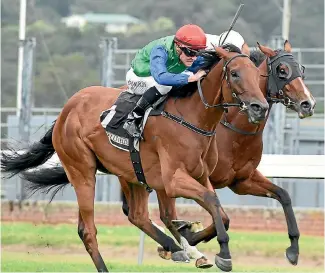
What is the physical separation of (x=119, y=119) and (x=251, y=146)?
1094mm

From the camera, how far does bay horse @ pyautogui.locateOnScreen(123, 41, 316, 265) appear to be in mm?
9031

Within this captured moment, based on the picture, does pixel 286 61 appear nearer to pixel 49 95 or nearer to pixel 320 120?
pixel 320 120

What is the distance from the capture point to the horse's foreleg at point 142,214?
916cm

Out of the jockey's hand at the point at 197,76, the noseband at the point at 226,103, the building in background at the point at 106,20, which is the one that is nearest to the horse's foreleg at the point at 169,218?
the noseband at the point at 226,103

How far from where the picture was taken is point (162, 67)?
8.44m

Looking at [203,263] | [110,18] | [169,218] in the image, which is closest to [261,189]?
[169,218]

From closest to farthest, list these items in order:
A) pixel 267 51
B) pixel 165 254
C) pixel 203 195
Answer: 1. pixel 203 195
2. pixel 165 254
3. pixel 267 51

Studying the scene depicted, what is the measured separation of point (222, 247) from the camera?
8000 mm

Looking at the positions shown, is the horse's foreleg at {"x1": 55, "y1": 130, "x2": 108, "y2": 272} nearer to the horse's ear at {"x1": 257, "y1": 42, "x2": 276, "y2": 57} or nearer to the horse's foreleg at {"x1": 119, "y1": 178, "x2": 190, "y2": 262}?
the horse's foreleg at {"x1": 119, "y1": 178, "x2": 190, "y2": 262}

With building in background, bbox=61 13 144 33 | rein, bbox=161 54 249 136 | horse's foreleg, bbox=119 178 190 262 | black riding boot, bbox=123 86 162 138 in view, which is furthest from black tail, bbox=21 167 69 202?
building in background, bbox=61 13 144 33

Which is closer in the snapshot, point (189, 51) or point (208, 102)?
point (208, 102)

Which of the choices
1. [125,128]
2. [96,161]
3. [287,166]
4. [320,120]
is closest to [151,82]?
[125,128]

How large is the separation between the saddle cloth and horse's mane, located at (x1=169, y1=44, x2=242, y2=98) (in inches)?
18.1

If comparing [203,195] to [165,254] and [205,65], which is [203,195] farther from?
[165,254]
